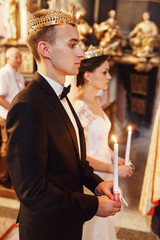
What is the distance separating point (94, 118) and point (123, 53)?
15.6 feet

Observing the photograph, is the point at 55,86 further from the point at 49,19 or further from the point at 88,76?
the point at 88,76

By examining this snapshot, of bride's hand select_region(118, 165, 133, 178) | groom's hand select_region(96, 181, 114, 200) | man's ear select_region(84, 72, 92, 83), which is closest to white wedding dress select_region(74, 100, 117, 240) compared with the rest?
man's ear select_region(84, 72, 92, 83)

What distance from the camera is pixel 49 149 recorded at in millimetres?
1125

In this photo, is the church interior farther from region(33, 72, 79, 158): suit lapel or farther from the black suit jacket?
region(33, 72, 79, 158): suit lapel

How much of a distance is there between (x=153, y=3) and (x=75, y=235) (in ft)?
20.6

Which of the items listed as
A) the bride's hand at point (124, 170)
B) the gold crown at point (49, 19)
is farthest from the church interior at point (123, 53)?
the gold crown at point (49, 19)

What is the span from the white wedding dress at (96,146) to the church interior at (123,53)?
A: 1.22m

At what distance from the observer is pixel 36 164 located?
1.03 m

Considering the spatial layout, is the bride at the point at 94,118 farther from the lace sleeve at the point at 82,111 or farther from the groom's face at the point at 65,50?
the groom's face at the point at 65,50

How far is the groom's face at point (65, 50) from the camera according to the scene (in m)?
1.22

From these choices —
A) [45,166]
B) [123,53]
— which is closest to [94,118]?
[45,166]

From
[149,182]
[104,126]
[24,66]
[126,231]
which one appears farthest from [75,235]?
[24,66]

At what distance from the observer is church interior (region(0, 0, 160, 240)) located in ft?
16.2

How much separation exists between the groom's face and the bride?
0.88 m
